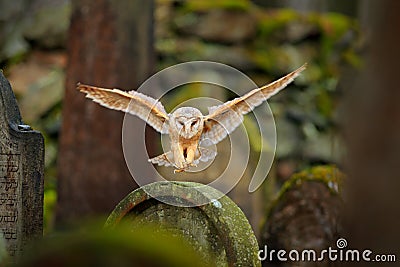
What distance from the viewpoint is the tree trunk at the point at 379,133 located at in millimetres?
2293

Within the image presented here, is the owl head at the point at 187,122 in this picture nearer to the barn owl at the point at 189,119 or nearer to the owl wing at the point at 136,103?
the barn owl at the point at 189,119

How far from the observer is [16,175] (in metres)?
5.44

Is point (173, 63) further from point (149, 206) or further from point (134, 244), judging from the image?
point (134, 244)

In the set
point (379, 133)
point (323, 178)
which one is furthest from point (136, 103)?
point (379, 133)

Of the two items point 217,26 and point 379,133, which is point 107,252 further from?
point 217,26

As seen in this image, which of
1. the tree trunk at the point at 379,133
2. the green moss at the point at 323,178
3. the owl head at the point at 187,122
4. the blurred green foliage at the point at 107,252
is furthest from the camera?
the green moss at the point at 323,178

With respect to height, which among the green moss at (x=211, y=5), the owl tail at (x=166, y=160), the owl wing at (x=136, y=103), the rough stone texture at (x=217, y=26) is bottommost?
the owl tail at (x=166, y=160)

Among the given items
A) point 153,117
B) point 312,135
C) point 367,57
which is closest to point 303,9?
point 312,135

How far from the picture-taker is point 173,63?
13453mm

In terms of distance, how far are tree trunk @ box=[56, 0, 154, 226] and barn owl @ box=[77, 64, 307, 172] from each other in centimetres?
409

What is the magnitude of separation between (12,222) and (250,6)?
10045 mm

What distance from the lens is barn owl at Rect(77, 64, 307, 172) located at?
16.9 feet

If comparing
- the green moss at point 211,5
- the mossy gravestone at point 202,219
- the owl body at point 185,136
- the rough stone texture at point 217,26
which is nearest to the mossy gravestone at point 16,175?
the mossy gravestone at point 202,219

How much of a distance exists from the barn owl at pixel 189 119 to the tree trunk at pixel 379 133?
9.08 feet
